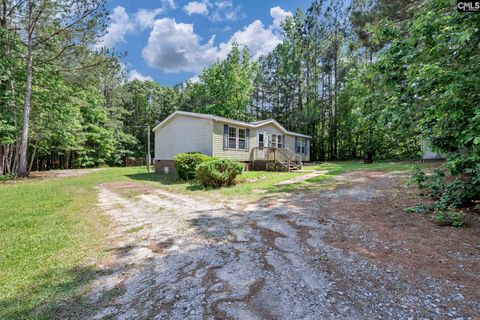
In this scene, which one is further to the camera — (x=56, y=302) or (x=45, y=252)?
(x=45, y=252)

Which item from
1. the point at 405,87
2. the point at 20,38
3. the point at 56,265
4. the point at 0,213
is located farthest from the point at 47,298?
the point at 20,38

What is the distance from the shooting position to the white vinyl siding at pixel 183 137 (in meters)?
13.0

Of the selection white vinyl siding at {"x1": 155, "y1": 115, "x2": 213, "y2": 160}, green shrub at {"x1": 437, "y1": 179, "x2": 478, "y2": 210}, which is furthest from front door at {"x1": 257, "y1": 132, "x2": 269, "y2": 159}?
green shrub at {"x1": 437, "y1": 179, "x2": 478, "y2": 210}

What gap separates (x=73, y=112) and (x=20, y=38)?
4846 millimetres

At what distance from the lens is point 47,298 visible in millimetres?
2297

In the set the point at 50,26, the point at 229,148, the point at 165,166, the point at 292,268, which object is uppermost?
the point at 50,26

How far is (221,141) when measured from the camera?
13258 millimetres

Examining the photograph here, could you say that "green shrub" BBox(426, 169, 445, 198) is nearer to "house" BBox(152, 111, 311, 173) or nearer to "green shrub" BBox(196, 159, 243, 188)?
"green shrub" BBox(196, 159, 243, 188)

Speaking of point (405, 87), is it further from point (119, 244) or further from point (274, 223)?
point (119, 244)

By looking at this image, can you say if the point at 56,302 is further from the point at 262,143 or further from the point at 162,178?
the point at 262,143

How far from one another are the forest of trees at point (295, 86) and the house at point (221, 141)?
4.75 metres

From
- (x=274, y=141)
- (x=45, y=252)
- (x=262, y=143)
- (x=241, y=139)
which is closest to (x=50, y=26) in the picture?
(x=241, y=139)

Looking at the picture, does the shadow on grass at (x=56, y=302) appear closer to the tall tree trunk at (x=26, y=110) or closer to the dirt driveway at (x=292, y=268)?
the dirt driveway at (x=292, y=268)

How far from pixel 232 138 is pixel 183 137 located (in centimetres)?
326
